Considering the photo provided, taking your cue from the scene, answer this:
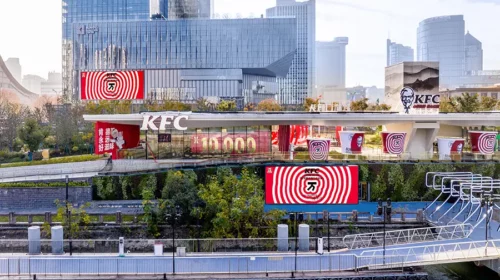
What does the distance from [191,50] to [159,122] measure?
84.1 metres

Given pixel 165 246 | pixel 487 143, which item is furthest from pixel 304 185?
pixel 487 143

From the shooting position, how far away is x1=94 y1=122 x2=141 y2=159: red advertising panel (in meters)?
41.0

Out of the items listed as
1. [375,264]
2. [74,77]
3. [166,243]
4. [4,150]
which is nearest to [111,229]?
[166,243]

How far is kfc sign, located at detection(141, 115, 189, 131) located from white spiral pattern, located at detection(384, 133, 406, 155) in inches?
683

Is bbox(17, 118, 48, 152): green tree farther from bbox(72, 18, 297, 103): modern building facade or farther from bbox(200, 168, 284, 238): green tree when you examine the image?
bbox(72, 18, 297, 103): modern building facade

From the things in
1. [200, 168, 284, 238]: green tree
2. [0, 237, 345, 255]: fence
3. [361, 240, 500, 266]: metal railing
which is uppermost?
[200, 168, 284, 238]: green tree

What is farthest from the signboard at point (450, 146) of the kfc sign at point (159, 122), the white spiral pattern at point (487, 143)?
the kfc sign at point (159, 122)

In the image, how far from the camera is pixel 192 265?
25.8m

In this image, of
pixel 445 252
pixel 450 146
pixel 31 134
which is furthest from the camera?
pixel 31 134

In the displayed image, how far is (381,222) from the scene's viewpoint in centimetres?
3397

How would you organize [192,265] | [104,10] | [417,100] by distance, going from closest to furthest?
[192,265] < [417,100] < [104,10]

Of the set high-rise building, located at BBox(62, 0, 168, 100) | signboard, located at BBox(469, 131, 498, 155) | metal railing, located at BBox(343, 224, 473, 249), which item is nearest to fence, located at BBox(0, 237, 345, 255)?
metal railing, located at BBox(343, 224, 473, 249)

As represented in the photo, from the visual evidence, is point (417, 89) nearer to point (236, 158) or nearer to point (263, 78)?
point (236, 158)

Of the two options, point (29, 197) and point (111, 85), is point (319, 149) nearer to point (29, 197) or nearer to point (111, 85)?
point (111, 85)
